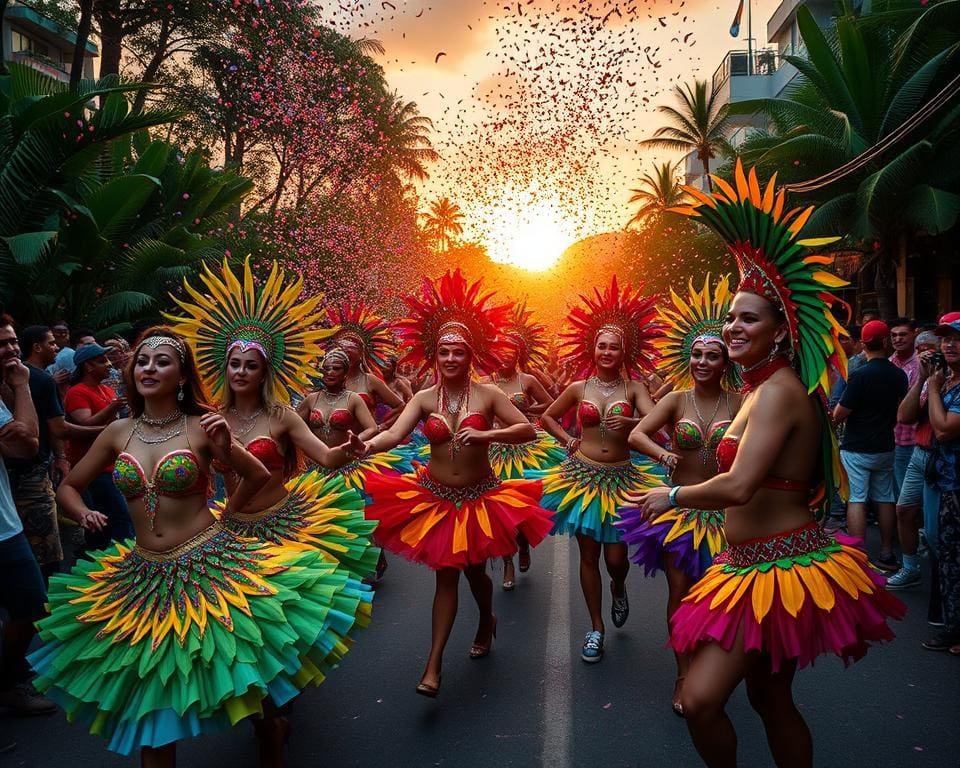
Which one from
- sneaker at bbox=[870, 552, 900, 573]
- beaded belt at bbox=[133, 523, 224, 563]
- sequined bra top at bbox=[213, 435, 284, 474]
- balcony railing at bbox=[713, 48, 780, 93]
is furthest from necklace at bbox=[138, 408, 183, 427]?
balcony railing at bbox=[713, 48, 780, 93]

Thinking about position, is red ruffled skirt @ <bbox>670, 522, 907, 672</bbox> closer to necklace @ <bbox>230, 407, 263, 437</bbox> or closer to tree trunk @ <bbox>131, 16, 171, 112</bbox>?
necklace @ <bbox>230, 407, 263, 437</bbox>

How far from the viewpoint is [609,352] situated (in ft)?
24.8

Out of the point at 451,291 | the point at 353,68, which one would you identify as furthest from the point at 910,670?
the point at 353,68

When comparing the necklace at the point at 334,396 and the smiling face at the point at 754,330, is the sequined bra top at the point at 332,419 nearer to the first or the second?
the necklace at the point at 334,396

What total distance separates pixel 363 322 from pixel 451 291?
3.60m

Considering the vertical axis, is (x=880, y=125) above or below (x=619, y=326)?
above

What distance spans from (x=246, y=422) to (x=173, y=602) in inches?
76.8

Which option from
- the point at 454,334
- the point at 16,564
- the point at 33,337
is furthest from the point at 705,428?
the point at 33,337

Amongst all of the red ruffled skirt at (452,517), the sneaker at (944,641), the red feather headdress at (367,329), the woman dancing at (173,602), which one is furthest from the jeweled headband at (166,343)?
the sneaker at (944,641)

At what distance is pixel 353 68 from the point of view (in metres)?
32.9

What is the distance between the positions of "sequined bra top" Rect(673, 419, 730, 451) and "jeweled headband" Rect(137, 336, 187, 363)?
10.9 feet

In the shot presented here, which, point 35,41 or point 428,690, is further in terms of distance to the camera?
point 35,41

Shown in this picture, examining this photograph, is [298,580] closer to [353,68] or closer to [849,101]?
[849,101]

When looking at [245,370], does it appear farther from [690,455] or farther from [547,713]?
[690,455]
